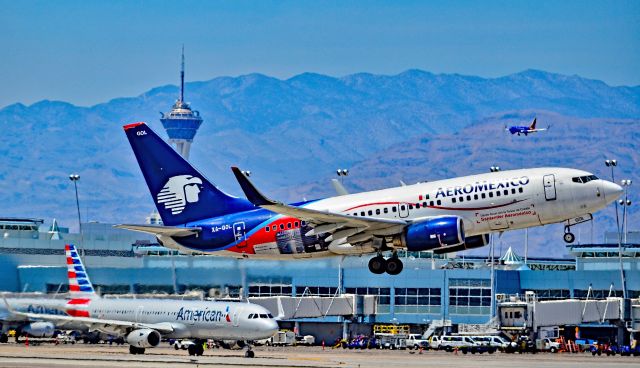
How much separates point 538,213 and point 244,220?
20.4m

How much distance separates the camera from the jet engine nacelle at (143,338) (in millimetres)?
124188

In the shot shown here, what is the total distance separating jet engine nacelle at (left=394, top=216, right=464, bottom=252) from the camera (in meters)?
90.2

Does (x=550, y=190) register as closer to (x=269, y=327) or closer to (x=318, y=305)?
(x=269, y=327)

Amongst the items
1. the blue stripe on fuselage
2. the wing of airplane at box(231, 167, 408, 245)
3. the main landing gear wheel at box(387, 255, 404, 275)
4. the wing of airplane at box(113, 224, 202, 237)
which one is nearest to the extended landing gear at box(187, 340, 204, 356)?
the blue stripe on fuselage

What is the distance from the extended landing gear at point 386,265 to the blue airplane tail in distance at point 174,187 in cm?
1038

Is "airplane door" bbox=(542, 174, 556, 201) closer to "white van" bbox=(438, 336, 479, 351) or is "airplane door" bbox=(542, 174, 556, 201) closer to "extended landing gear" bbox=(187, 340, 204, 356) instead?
"extended landing gear" bbox=(187, 340, 204, 356)

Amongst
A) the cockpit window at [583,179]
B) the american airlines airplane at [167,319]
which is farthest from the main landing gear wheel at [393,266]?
the american airlines airplane at [167,319]

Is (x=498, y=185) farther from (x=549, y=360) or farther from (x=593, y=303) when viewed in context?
(x=593, y=303)

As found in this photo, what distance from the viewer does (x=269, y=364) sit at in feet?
343

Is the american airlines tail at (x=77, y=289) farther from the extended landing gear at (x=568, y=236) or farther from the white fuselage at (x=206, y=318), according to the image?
the extended landing gear at (x=568, y=236)

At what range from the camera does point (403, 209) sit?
92688 millimetres

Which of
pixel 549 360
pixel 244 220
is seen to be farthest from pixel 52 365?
pixel 549 360

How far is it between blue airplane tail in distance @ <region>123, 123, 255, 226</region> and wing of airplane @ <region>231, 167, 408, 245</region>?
24.3 feet

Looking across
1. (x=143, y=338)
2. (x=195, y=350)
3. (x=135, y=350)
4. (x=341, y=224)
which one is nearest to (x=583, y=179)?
(x=341, y=224)
